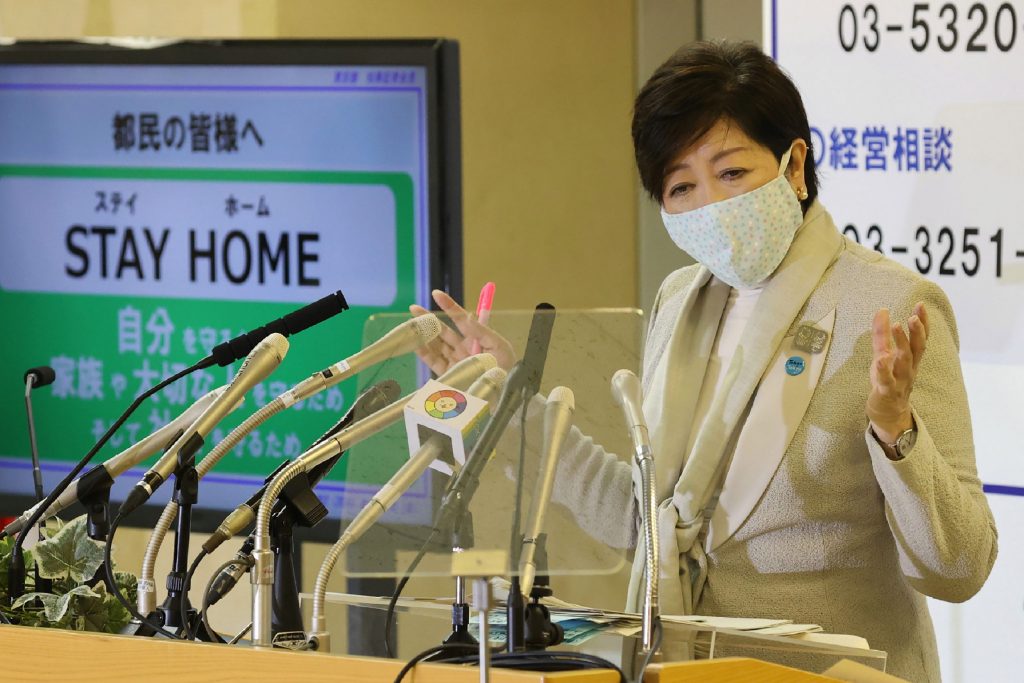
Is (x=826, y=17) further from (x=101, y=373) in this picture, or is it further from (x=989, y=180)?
(x=101, y=373)

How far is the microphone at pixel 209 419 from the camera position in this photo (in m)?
1.54

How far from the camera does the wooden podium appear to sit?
128 cm

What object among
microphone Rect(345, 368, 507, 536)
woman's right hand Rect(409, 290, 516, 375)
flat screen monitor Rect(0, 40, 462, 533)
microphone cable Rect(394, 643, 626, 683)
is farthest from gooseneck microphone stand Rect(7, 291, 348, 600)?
flat screen monitor Rect(0, 40, 462, 533)

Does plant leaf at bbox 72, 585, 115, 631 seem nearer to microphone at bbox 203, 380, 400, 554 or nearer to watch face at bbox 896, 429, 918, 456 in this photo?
microphone at bbox 203, 380, 400, 554

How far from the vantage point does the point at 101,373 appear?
358cm

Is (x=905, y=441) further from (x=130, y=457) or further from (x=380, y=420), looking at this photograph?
(x=130, y=457)

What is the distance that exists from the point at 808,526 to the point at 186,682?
100 cm

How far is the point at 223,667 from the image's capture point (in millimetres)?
1377

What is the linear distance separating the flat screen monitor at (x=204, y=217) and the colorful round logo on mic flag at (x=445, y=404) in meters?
1.78

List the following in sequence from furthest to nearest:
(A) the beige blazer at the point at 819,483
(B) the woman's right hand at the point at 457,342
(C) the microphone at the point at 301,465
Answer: (A) the beige blazer at the point at 819,483 < (B) the woman's right hand at the point at 457,342 < (C) the microphone at the point at 301,465

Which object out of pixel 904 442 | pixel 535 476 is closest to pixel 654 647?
pixel 535 476

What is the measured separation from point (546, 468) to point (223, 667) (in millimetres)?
404

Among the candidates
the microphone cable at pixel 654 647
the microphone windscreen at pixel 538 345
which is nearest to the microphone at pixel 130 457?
the microphone windscreen at pixel 538 345

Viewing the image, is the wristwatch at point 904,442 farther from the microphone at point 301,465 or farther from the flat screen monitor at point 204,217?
the flat screen monitor at point 204,217
